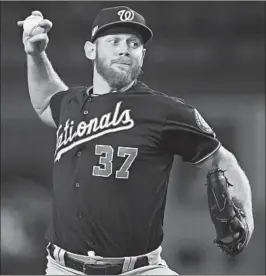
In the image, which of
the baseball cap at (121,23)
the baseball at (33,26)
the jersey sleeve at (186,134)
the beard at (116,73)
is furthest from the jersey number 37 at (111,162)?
the baseball at (33,26)

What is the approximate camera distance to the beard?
2549 millimetres

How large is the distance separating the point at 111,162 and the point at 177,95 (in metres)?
4.78

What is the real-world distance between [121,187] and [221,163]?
426 millimetres

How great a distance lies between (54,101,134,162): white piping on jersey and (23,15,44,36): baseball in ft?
1.29

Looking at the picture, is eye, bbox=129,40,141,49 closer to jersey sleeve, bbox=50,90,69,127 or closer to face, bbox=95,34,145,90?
face, bbox=95,34,145,90

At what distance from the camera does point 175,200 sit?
22.5 feet

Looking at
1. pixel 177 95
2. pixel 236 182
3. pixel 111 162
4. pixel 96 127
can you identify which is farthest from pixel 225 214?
pixel 177 95

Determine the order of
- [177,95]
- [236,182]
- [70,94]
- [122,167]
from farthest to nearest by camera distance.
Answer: [177,95]
[70,94]
[236,182]
[122,167]

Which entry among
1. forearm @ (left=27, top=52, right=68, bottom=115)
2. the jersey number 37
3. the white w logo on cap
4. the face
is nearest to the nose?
the face

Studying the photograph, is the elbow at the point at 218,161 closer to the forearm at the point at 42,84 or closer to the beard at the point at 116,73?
the beard at the point at 116,73

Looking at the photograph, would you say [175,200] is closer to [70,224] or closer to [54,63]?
[54,63]

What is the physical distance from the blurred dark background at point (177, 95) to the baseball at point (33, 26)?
413 centimetres

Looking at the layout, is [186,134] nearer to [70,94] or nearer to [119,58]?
[119,58]

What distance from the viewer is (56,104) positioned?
2.89 metres
